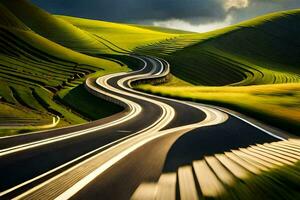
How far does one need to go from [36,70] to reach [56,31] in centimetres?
8574

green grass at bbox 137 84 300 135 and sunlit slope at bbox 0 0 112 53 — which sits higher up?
sunlit slope at bbox 0 0 112 53

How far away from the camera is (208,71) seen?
128 m

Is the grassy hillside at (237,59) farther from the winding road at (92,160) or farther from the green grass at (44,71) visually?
the winding road at (92,160)

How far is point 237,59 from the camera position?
15088cm

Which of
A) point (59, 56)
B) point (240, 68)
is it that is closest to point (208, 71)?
point (240, 68)

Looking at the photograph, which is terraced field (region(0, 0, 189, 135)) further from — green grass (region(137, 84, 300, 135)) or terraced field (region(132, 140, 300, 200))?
terraced field (region(132, 140, 300, 200))

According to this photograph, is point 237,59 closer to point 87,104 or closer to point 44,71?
point 44,71

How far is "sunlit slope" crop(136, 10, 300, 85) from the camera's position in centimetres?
12619

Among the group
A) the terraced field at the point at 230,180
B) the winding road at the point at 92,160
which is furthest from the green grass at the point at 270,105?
the terraced field at the point at 230,180

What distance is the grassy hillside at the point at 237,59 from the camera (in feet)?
263

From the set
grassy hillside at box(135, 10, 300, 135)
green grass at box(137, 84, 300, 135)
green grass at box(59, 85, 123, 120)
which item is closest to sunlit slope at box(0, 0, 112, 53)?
grassy hillside at box(135, 10, 300, 135)

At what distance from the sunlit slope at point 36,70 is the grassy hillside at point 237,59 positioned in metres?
16.3

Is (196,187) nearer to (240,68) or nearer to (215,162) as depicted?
(215,162)

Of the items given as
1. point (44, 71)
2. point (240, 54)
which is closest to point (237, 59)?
point (240, 54)
